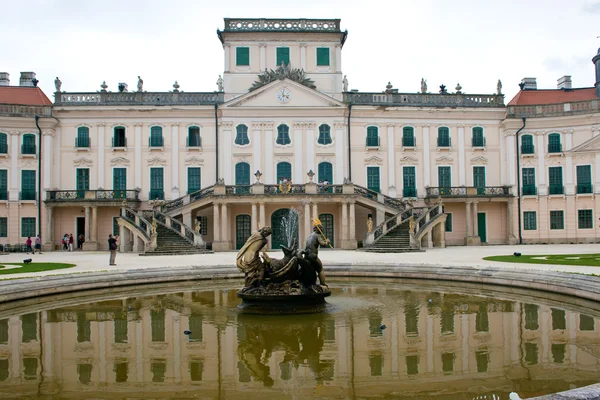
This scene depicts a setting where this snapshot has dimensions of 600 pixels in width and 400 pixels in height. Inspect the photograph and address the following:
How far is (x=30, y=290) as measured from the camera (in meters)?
15.0

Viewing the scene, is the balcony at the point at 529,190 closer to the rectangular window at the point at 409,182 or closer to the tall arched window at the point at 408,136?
the rectangular window at the point at 409,182

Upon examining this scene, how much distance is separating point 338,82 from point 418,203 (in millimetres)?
10664

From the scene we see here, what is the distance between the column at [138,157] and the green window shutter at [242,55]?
8.51 m

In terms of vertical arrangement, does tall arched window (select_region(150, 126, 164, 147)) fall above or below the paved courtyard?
above

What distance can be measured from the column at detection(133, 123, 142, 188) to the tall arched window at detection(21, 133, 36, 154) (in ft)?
22.9

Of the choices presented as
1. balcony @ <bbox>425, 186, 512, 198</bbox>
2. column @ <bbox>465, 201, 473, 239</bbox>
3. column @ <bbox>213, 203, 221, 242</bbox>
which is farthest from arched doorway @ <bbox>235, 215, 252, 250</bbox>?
column @ <bbox>465, 201, 473, 239</bbox>

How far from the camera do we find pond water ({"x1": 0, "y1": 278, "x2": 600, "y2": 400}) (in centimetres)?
750

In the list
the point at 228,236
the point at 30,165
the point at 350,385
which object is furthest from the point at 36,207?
the point at 350,385

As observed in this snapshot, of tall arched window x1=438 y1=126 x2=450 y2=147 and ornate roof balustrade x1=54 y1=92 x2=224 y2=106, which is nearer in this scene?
ornate roof balustrade x1=54 y1=92 x2=224 y2=106

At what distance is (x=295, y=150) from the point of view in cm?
3822

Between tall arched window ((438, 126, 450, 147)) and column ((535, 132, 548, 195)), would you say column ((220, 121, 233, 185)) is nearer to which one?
tall arched window ((438, 126, 450, 147))

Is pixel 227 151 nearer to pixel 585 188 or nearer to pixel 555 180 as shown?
pixel 555 180

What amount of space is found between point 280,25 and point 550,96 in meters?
21.8

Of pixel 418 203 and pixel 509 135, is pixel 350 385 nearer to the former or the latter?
pixel 418 203
